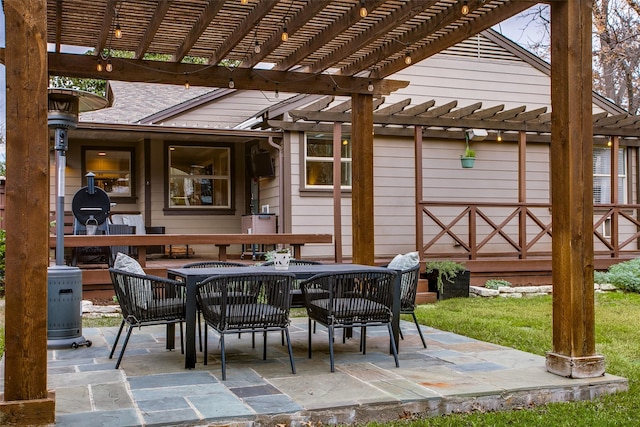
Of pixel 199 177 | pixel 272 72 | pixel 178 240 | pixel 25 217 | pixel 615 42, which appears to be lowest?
pixel 178 240

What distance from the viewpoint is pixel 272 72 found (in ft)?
23.4

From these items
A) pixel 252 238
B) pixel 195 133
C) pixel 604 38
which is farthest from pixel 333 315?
pixel 604 38

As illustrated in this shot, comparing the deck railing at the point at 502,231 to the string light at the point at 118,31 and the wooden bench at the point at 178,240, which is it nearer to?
the wooden bench at the point at 178,240

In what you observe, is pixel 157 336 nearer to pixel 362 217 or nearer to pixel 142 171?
→ pixel 362 217

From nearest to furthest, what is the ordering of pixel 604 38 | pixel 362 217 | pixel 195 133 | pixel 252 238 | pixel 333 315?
pixel 333 315, pixel 362 217, pixel 252 238, pixel 195 133, pixel 604 38

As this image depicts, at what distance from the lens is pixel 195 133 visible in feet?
37.3

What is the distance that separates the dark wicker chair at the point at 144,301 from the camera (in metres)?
5.12

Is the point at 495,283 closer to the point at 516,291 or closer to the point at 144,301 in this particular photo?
the point at 516,291

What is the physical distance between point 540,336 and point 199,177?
7912 millimetres

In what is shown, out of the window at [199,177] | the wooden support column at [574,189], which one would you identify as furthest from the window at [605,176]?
the wooden support column at [574,189]

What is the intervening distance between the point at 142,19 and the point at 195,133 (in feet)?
18.4

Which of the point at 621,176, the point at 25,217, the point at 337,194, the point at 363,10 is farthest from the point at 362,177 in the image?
the point at 621,176

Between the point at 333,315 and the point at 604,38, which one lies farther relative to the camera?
A: the point at 604,38

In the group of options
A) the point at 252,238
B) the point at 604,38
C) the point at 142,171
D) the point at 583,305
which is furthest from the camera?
the point at 604,38
